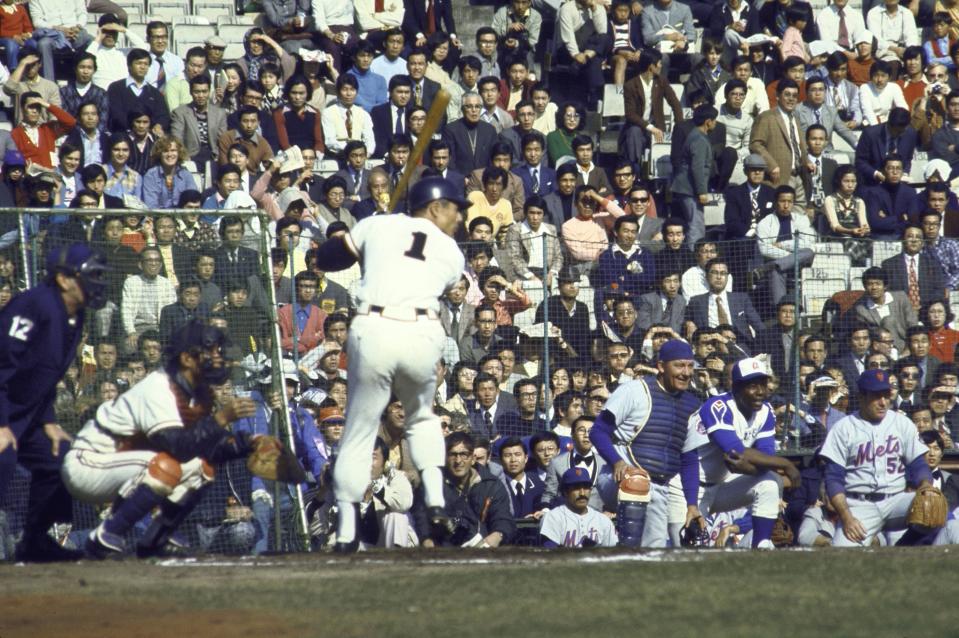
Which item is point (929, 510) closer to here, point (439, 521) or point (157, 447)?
point (439, 521)

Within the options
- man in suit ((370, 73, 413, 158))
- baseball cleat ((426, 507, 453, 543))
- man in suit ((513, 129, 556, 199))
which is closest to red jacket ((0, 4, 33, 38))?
man in suit ((370, 73, 413, 158))

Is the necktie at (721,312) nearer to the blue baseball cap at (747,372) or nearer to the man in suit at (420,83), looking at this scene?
the blue baseball cap at (747,372)

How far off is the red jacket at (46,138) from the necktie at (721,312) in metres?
5.88

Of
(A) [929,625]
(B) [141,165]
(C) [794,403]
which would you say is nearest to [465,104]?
(B) [141,165]

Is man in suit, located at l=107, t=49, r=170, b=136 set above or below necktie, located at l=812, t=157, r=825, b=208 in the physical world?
above

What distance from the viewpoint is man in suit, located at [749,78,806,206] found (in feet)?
47.8

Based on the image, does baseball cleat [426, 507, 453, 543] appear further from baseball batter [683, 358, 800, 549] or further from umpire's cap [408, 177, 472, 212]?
baseball batter [683, 358, 800, 549]

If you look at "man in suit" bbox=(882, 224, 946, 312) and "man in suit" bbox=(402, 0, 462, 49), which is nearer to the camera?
"man in suit" bbox=(882, 224, 946, 312)

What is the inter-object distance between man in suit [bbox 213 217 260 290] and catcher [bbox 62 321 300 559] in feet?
7.07

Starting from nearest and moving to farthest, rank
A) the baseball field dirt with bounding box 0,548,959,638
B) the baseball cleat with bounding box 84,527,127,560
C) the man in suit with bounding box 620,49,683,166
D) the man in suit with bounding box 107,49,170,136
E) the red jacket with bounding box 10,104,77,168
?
the baseball field dirt with bounding box 0,548,959,638, the baseball cleat with bounding box 84,527,127,560, the red jacket with bounding box 10,104,77,168, the man in suit with bounding box 107,49,170,136, the man in suit with bounding box 620,49,683,166

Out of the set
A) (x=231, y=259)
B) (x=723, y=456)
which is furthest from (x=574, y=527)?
(x=231, y=259)

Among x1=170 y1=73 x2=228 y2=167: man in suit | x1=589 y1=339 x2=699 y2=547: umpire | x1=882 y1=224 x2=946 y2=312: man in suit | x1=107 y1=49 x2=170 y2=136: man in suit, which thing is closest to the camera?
x1=589 y1=339 x2=699 y2=547: umpire

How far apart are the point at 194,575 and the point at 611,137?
9690 millimetres

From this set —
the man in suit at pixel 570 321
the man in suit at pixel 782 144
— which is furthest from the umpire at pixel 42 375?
the man in suit at pixel 782 144
